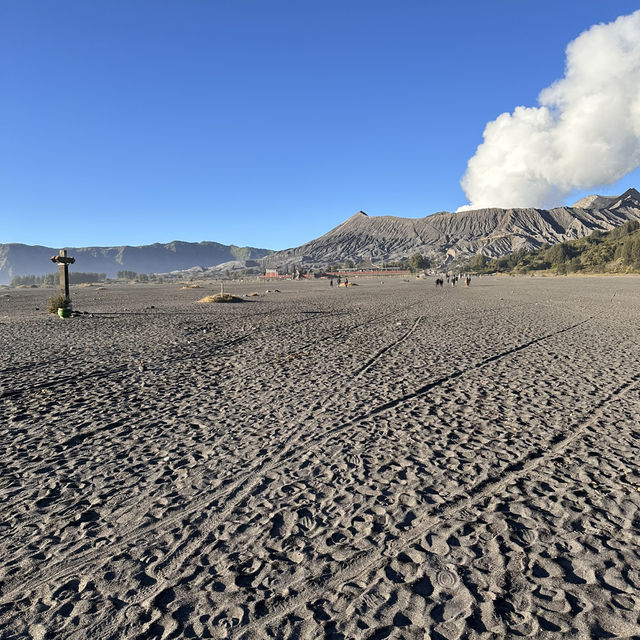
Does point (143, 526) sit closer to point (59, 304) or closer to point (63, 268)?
point (59, 304)

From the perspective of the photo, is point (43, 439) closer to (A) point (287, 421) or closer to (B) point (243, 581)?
(A) point (287, 421)

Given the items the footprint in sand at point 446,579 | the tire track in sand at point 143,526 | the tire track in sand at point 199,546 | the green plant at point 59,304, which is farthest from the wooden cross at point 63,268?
the footprint in sand at point 446,579

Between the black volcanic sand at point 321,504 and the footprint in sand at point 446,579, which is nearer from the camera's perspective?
the black volcanic sand at point 321,504

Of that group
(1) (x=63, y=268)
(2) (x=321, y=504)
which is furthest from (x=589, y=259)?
(2) (x=321, y=504)

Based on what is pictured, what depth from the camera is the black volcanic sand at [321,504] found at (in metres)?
2.93

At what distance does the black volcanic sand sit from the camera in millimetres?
2926

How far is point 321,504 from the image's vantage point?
425 cm

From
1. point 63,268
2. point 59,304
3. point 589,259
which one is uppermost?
point 589,259

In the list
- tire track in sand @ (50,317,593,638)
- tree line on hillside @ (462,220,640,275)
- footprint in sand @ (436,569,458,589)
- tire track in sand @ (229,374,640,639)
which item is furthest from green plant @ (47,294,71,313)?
tree line on hillside @ (462,220,640,275)

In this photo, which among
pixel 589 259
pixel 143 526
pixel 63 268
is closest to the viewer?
pixel 143 526

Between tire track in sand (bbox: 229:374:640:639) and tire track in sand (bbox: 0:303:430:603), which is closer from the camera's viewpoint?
tire track in sand (bbox: 229:374:640:639)

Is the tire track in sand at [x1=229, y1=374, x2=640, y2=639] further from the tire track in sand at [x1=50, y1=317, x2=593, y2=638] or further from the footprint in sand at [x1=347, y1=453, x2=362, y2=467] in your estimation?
the footprint in sand at [x1=347, y1=453, x2=362, y2=467]

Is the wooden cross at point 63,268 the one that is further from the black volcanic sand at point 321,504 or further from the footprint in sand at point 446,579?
the footprint in sand at point 446,579

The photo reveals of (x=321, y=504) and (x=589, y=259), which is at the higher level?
(x=589, y=259)
